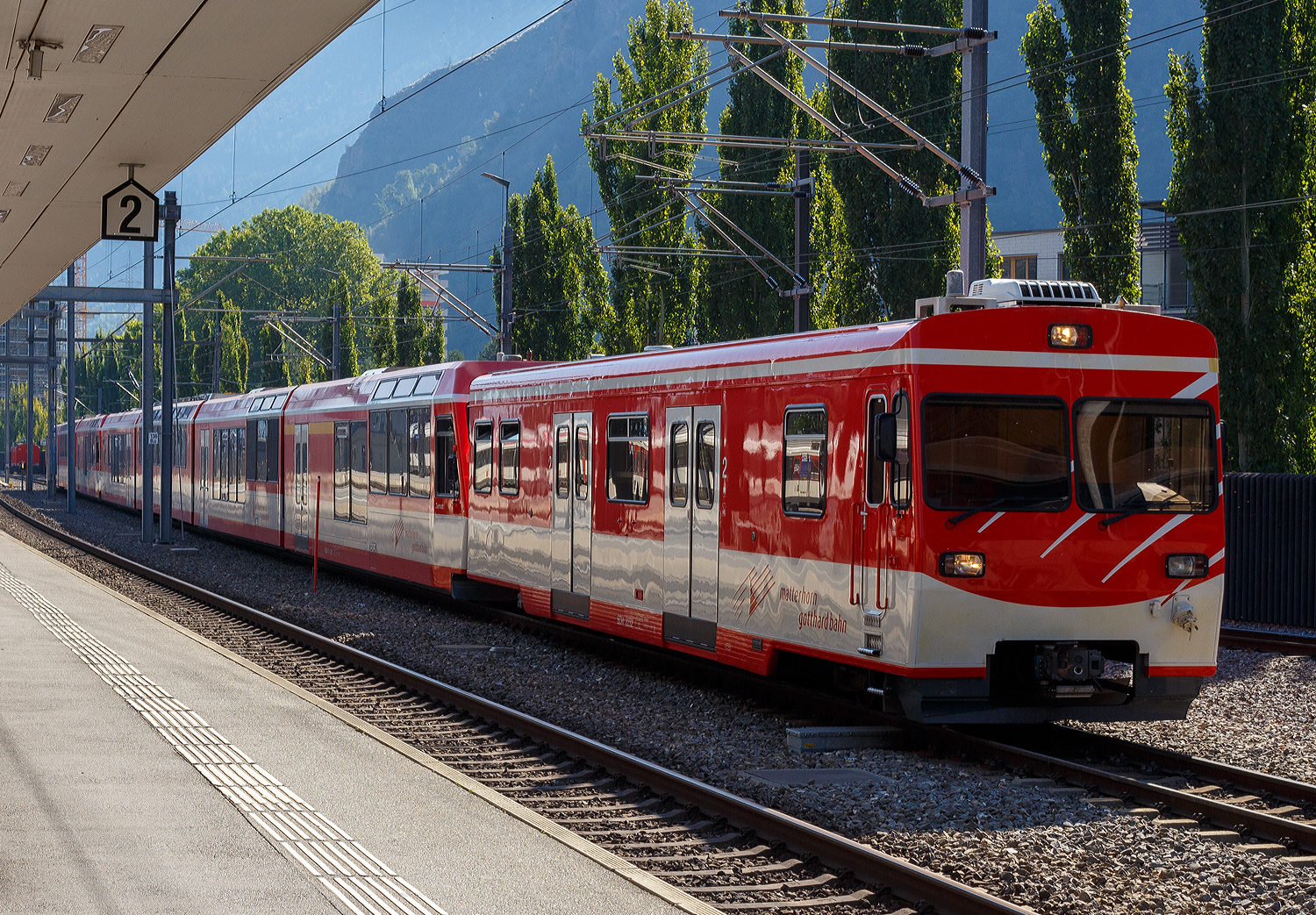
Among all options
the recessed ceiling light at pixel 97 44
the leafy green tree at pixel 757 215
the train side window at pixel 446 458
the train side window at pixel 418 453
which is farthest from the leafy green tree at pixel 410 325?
the recessed ceiling light at pixel 97 44

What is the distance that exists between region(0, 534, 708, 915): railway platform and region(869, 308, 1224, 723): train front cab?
3507mm

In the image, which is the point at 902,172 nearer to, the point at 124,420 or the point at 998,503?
the point at 998,503

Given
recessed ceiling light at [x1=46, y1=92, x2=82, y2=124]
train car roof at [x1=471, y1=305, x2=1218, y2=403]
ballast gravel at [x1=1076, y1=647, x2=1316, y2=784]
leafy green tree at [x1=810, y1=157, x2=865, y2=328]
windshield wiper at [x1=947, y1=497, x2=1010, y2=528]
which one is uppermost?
leafy green tree at [x1=810, y1=157, x2=865, y2=328]

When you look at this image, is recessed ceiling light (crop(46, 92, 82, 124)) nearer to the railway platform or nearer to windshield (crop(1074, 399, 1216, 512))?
the railway platform

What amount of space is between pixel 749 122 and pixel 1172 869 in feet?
123

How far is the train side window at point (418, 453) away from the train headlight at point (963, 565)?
11860 millimetres

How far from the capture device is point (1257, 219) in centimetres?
2653

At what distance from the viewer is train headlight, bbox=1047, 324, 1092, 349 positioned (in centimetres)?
1120

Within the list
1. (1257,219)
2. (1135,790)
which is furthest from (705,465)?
(1257,219)

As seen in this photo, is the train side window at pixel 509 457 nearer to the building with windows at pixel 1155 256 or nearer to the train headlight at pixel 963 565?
the train headlight at pixel 963 565

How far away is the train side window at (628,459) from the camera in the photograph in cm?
1528

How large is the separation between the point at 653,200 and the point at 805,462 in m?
36.9

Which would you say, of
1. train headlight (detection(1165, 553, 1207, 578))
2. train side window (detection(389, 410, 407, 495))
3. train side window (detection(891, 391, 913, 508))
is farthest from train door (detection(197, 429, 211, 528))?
train headlight (detection(1165, 553, 1207, 578))

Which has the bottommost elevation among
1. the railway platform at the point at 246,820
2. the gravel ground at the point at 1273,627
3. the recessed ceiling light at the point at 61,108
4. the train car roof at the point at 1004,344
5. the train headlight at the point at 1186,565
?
the gravel ground at the point at 1273,627
